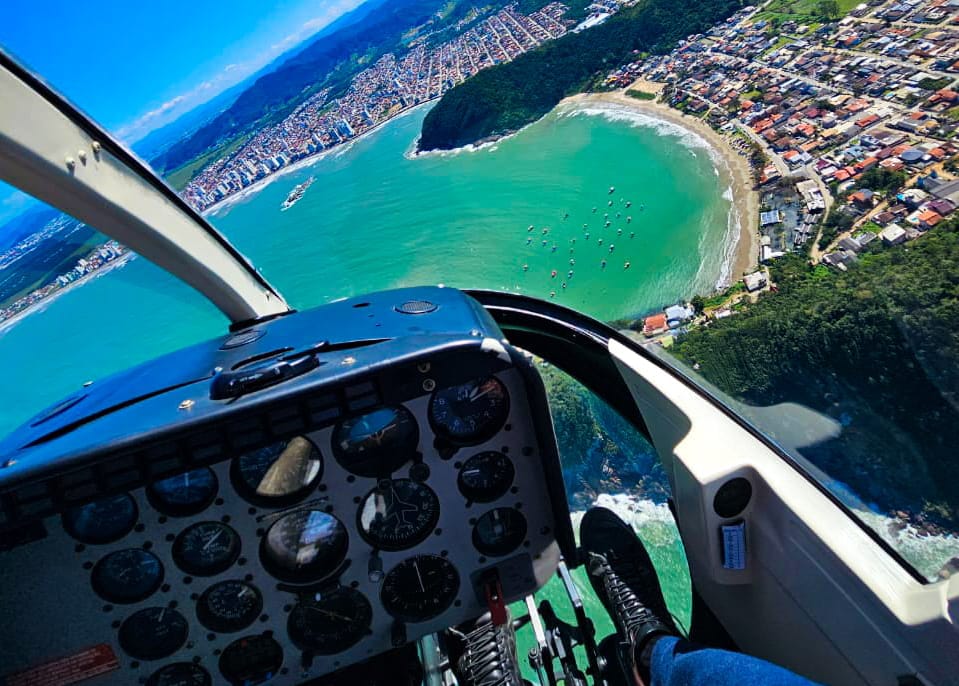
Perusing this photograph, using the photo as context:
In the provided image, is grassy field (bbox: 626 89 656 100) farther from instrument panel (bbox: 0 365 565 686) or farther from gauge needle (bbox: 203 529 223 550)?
gauge needle (bbox: 203 529 223 550)

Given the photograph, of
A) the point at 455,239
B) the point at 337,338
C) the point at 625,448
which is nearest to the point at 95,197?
the point at 337,338

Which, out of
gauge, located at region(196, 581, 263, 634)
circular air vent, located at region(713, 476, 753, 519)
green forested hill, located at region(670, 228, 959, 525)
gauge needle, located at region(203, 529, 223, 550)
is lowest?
circular air vent, located at region(713, 476, 753, 519)

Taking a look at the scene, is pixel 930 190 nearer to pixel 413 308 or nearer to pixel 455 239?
pixel 413 308

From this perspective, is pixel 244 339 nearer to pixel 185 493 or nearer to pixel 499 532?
pixel 185 493

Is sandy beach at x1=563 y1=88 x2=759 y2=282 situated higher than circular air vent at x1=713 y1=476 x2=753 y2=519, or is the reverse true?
circular air vent at x1=713 y1=476 x2=753 y2=519

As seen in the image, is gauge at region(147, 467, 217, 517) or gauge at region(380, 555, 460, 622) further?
gauge at region(380, 555, 460, 622)

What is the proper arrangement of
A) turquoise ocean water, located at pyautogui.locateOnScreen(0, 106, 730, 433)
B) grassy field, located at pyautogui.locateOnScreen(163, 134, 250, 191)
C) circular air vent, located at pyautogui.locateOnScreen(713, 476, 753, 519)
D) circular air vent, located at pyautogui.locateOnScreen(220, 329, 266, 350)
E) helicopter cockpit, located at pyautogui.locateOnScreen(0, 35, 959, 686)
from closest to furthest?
helicopter cockpit, located at pyautogui.locateOnScreen(0, 35, 959, 686), circular air vent, located at pyautogui.locateOnScreen(713, 476, 753, 519), circular air vent, located at pyautogui.locateOnScreen(220, 329, 266, 350), turquoise ocean water, located at pyautogui.locateOnScreen(0, 106, 730, 433), grassy field, located at pyautogui.locateOnScreen(163, 134, 250, 191)

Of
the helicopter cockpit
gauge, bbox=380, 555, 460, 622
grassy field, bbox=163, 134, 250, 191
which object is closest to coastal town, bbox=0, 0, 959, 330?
grassy field, bbox=163, 134, 250, 191
